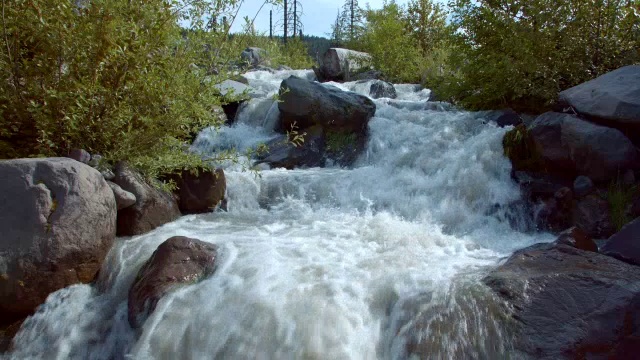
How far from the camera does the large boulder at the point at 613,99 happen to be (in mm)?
5590

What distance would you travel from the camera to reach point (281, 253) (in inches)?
168

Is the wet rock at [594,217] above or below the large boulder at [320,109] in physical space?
below

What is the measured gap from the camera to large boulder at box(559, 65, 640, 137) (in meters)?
5.59

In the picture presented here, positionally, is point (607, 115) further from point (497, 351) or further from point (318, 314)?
point (318, 314)

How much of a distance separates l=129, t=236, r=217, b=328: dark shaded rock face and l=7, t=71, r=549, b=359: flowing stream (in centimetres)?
11

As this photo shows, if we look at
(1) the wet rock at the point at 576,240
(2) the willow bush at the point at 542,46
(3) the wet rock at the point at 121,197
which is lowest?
(1) the wet rock at the point at 576,240

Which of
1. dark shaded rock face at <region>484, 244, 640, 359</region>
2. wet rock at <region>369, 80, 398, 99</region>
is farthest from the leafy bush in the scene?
wet rock at <region>369, 80, 398, 99</region>

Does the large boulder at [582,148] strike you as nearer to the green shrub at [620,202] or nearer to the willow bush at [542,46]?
the green shrub at [620,202]

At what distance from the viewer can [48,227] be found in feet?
13.0

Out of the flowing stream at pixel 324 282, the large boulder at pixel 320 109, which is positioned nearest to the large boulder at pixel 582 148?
the flowing stream at pixel 324 282

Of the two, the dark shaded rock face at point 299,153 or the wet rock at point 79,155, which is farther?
the dark shaded rock face at point 299,153

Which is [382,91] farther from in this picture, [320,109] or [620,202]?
[620,202]

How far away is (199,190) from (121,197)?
120 cm

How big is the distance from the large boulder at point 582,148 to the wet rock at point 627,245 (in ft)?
5.93
